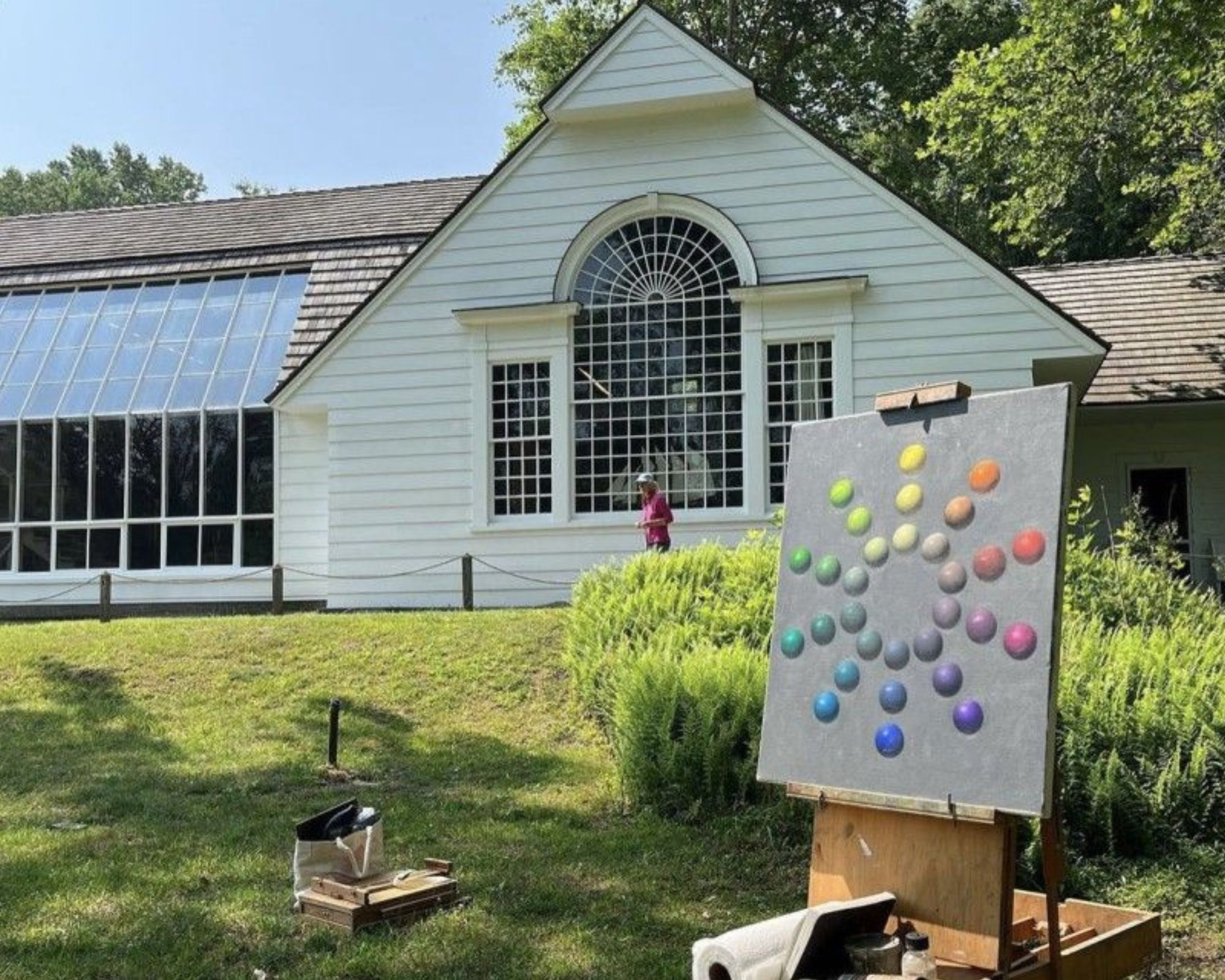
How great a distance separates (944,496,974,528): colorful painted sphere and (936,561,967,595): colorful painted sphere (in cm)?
14

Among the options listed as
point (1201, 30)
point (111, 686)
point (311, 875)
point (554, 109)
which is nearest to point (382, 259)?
point (554, 109)

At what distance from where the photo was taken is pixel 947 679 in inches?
142

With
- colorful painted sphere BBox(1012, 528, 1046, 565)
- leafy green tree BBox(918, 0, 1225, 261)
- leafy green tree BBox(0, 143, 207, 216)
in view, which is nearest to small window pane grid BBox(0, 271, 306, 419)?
leafy green tree BBox(918, 0, 1225, 261)

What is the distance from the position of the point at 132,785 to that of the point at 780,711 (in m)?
5.86

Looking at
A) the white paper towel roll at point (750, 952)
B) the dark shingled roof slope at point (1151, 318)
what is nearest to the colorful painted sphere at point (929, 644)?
the white paper towel roll at point (750, 952)

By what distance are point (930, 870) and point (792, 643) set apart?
0.93 m

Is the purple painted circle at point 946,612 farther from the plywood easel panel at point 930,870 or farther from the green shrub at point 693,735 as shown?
the green shrub at point 693,735

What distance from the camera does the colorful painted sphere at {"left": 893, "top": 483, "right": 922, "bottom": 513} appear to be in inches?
153

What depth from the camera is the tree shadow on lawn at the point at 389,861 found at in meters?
4.70

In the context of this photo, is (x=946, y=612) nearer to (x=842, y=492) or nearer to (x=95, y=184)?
(x=842, y=492)

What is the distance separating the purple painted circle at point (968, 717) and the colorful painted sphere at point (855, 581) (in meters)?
0.56

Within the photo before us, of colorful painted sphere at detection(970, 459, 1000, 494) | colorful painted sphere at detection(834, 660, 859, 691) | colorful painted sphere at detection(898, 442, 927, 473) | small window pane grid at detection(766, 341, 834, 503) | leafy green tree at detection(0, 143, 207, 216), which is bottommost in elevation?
colorful painted sphere at detection(834, 660, 859, 691)

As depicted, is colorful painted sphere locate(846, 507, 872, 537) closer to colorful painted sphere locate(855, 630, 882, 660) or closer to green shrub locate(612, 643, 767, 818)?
colorful painted sphere locate(855, 630, 882, 660)

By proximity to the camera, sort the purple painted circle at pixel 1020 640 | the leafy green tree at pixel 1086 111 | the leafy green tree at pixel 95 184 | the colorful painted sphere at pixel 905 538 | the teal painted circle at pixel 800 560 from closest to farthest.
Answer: the purple painted circle at pixel 1020 640, the colorful painted sphere at pixel 905 538, the teal painted circle at pixel 800 560, the leafy green tree at pixel 1086 111, the leafy green tree at pixel 95 184
